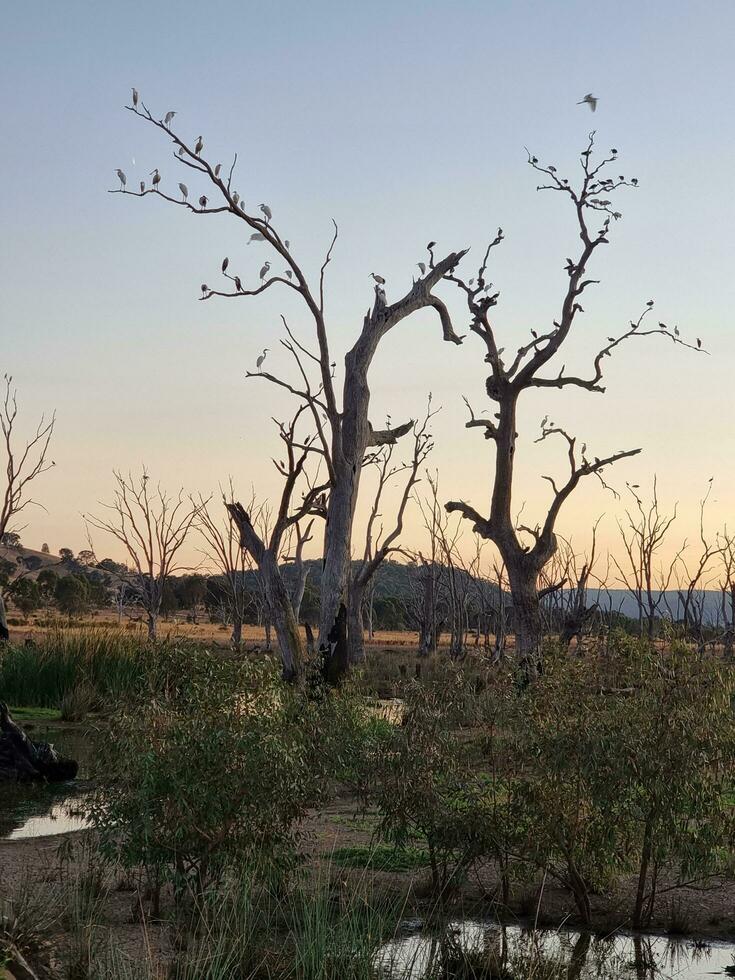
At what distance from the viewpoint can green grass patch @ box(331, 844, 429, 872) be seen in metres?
9.23

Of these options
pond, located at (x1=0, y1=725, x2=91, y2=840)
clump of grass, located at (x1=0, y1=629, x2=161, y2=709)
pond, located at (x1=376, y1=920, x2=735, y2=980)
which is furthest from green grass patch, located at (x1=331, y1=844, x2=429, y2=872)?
clump of grass, located at (x1=0, y1=629, x2=161, y2=709)

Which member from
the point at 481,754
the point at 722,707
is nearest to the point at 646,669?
the point at 722,707

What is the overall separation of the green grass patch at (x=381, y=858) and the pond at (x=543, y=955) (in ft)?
4.31

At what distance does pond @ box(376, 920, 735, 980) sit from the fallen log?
706 centimetres

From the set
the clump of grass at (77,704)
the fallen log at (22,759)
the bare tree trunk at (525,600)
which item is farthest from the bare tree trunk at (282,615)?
the fallen log at (22,759)

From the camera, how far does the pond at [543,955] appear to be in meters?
6.86

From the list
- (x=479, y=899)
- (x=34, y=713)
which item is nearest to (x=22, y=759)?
(x=34, y=713)

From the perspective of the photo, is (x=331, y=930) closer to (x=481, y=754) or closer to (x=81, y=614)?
(x=481, y=754)

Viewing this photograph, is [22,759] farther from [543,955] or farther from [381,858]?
[543,955]

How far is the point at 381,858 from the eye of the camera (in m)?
9.53

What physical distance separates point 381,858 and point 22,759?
5757mm

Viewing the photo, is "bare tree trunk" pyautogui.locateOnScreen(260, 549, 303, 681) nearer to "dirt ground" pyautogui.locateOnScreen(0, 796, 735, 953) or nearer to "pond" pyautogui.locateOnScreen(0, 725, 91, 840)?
"pond" pyautogui.locateOnScreen(0, 725, 91, 840)

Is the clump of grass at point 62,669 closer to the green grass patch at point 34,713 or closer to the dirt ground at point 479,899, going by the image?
the green grass patch at point 34,713

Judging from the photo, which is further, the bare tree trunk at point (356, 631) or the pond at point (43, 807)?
the bare tree trunk at point (356, 631)
